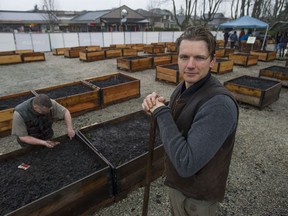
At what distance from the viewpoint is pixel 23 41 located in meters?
17.6

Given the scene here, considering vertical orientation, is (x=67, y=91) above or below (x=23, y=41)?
below

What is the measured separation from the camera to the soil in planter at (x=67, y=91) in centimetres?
592

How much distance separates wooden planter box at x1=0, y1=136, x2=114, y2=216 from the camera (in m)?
2.34

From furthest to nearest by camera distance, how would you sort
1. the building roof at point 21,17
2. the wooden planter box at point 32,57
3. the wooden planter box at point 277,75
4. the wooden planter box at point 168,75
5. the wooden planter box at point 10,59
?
the building roof at point 21,17, the wooden planter box at point 32,57, the wooden planter box at point 10,59, the wooden planter box at point 277,75, the wooden planter box at point 168,75

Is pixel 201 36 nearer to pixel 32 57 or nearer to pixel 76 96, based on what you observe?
pixel 76 96

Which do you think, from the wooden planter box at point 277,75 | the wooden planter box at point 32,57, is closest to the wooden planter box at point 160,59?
the wooden planter box at point 277,75

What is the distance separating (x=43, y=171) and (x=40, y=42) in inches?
756

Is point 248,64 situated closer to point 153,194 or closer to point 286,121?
point 286,121

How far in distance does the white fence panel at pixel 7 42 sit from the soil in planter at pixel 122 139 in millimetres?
17573

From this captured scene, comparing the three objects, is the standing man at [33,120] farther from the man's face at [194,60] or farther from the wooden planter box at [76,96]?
the man's face at [194,60]

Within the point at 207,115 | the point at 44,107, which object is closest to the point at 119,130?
the point at 44,107

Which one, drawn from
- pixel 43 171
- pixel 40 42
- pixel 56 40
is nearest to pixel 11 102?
pixel 43 171

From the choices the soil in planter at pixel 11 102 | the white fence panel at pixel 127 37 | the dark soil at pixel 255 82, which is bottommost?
the soil in planter at pixel 11 102

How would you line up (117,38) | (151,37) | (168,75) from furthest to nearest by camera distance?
(151,37)
(117,38)
(168,75)
